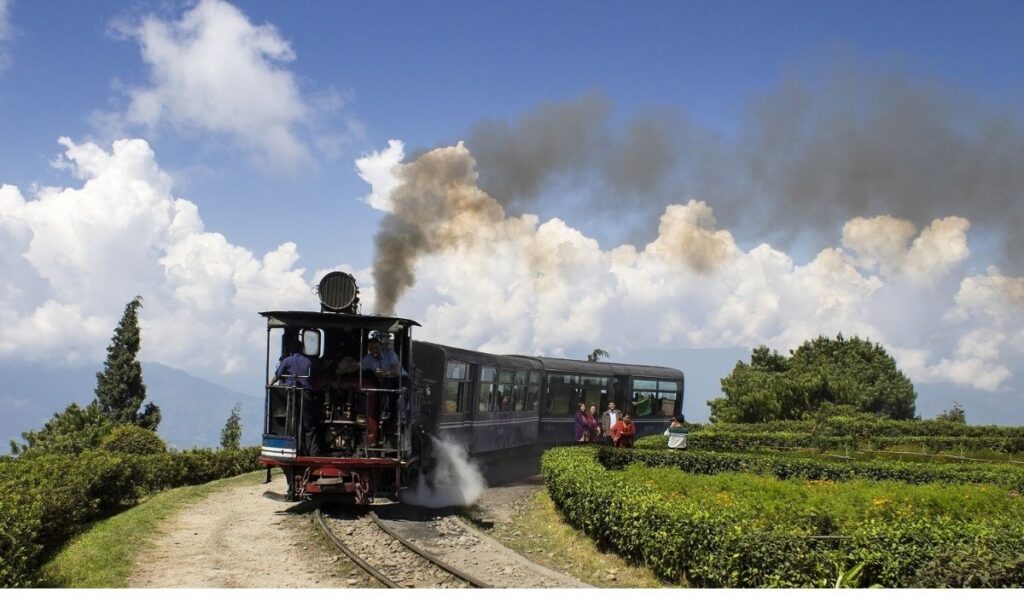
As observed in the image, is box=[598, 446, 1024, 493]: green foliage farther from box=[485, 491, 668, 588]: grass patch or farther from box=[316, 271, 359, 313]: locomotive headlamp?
box=[316, 271, 359, 313]: locomotive headlamp

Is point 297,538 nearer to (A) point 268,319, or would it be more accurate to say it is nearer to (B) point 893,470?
(A) point 268,319

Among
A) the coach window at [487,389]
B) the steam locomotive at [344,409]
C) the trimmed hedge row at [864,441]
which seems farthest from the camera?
the trimmed hedge row at [864,441]

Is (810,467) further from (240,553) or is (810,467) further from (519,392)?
(240,553)

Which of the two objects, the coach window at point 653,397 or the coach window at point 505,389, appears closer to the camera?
the coach window at point 505,389

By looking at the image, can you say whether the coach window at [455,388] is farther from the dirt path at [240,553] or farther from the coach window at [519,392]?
the dirt path at [240,553]

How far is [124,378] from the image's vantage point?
59.2m

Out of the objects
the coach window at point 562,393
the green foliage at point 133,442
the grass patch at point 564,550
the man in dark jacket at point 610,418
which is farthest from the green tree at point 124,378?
the grass patch at point 564,550

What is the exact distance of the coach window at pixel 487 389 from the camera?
2417cm

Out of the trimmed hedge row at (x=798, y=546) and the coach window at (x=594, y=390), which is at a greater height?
the coach window at (x=594, y=390)

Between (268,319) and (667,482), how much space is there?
8.63 meters

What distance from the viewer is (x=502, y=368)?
85.6 feet

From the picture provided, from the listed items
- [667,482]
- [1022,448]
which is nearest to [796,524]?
[667,482]

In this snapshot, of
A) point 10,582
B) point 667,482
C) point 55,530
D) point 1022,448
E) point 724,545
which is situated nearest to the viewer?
point 10,582

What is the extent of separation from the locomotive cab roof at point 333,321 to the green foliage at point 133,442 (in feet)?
45.5
